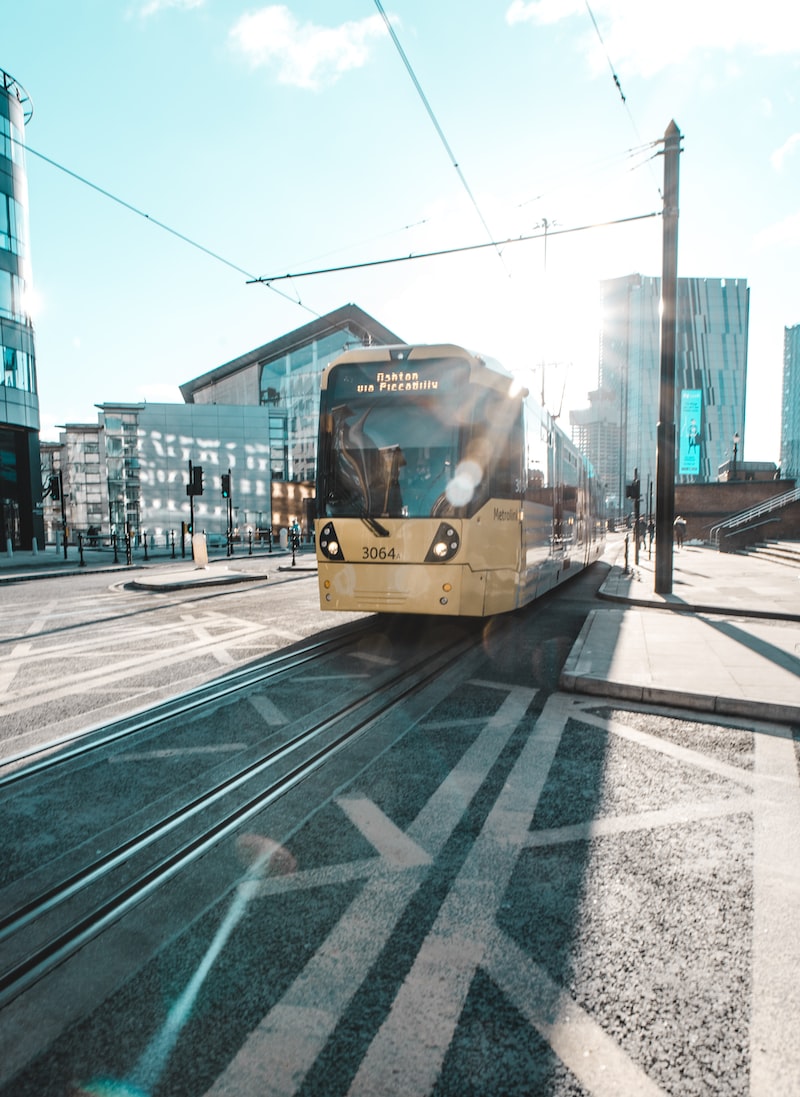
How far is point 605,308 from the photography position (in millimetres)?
167375

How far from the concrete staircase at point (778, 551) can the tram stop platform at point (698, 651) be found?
9.61 meters

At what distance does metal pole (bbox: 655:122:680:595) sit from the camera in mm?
12633

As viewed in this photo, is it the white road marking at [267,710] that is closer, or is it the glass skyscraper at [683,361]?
the white road marking at [267,710]

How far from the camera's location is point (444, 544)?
751cm

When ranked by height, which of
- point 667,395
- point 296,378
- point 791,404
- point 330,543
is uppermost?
point 791,404

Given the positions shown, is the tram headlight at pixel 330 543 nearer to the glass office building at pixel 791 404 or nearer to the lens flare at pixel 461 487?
the lens flare at pixel 461 487

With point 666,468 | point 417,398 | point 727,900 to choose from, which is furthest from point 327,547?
point 666,468

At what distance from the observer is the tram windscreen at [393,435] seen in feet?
24.9

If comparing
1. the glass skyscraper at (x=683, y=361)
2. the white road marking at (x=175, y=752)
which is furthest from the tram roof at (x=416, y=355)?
the glass skyscraper at (x=683, y=361)

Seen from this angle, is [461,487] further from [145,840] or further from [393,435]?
[145,840]

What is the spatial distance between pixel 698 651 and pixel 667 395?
7.39 m

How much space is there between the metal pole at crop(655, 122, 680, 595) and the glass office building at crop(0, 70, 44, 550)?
31.6 m

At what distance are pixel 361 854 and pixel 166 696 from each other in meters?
3.25

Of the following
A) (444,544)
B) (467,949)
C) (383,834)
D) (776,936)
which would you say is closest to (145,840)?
(383,834)
